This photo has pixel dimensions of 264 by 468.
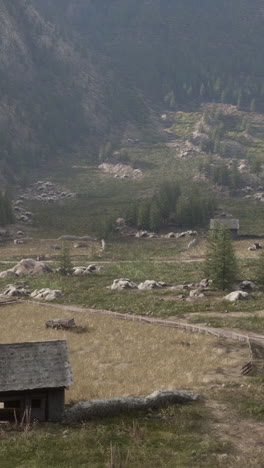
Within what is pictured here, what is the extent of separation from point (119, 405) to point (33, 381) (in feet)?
16.4

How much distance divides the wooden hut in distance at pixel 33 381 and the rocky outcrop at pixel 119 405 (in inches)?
32.9

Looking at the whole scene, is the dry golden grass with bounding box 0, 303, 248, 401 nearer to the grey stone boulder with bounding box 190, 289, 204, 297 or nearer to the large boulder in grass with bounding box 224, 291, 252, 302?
the large boulder in grass with bounding box 224, 291, 252, 302

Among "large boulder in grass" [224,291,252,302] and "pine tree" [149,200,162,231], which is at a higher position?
"pine tree" [149,200,162,231]

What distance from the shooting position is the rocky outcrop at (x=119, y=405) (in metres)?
22.4

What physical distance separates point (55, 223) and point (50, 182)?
59.9 m

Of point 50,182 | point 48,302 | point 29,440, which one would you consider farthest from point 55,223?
point 29,440

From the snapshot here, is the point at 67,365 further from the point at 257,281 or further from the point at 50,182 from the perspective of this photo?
the point at 50,182

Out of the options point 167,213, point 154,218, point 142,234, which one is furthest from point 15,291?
point 167,213

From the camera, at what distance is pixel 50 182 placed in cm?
18325

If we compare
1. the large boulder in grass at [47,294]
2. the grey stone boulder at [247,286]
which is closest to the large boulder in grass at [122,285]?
the large boulder in grass at [47,294]

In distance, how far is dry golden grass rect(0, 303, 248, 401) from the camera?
28.6 m

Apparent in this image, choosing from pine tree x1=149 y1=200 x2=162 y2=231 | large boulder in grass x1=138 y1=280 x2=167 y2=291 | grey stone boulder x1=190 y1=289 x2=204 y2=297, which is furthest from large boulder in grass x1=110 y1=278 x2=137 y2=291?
pine tree x1=149 y1=200 x2=162 y2=231

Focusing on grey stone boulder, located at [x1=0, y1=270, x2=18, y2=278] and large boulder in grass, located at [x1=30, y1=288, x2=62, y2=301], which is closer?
large boulder in grass, located at [x1=30, y1=288, x2=62, y2=301]

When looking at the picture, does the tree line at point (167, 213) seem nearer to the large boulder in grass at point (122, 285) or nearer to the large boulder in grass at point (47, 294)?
the large boulder in grass at point (122, 285)
